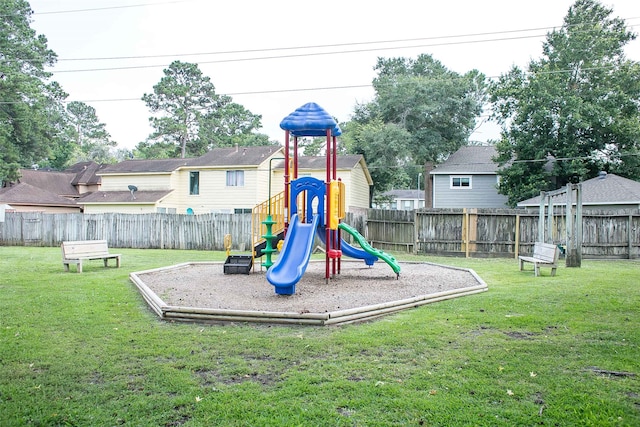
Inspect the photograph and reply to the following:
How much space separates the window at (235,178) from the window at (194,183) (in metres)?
2.23

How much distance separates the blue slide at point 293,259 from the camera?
855cm

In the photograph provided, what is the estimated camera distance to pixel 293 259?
9406 millimetres

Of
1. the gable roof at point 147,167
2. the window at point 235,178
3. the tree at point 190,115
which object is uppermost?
the tree at point 190,115

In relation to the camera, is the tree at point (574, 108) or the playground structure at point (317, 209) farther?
the tree at point (574, 108)

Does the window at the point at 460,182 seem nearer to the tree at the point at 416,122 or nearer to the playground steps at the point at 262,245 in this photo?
the tree at the point at 416,122

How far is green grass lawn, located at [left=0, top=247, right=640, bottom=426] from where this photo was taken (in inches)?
147

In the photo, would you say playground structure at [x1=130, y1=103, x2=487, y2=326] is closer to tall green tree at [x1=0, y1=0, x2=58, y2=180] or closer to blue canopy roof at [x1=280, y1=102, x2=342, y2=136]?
blue canopy roof at [x1=280, y1=102, x2=342, y2=136]

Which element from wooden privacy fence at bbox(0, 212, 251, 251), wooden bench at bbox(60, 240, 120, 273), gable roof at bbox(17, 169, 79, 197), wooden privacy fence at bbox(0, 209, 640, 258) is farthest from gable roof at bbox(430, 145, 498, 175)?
gable roof at bbox(17, 169, 79, 197)

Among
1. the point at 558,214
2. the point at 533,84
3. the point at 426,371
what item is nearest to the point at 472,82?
the point at 533,84

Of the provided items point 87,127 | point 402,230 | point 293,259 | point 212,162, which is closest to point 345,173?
point 212,162

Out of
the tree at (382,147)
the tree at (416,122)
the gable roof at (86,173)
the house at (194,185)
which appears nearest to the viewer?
the house at (194,185)

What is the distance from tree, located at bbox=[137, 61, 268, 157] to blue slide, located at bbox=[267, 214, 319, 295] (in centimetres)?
4140

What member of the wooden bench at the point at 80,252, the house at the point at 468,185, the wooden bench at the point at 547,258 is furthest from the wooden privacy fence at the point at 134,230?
the house at the point at 468,185

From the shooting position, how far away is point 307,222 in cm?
1143
